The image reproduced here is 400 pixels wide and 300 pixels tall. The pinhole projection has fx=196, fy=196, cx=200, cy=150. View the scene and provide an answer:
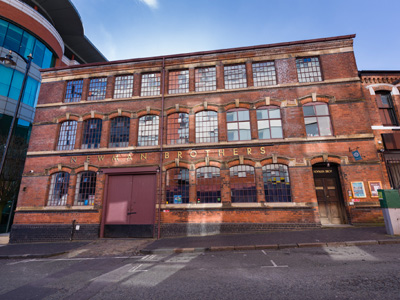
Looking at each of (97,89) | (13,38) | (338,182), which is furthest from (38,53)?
(338,182)

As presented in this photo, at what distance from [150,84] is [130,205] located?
7984 millimetres

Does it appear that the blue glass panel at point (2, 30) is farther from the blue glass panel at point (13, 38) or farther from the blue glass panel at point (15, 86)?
the blue glass panel at point (15, 86)

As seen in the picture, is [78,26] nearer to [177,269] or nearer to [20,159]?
[20,159]

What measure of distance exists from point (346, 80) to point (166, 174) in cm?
1171

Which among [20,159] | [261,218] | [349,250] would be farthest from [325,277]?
[20,159]

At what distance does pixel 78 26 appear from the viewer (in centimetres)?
2516

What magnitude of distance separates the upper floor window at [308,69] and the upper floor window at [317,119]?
1762 mm

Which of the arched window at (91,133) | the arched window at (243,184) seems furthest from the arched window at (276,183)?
the arched window at (91,133)

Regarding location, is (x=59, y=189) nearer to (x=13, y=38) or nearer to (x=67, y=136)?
(x=67, y=136)

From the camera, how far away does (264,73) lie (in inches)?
489

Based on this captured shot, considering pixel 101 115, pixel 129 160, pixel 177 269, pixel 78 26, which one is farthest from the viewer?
pixel 78 26

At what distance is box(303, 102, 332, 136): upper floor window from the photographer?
11078mm

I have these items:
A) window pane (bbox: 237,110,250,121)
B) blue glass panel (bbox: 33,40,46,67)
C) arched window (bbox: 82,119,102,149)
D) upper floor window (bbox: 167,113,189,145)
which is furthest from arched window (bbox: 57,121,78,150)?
blue glass panel (bbox: 33,40,46,67)

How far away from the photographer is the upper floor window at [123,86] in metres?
13.5
